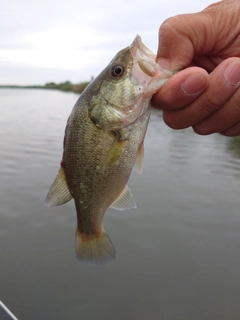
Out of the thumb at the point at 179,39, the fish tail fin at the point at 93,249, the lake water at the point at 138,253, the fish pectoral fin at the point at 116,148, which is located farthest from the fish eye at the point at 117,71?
the lake water at the point at 138,253

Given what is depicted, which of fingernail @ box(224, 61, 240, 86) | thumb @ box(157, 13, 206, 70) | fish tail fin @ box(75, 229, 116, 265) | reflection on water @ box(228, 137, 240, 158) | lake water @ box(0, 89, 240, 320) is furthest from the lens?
reflection on water @ box(228, 137, 240, 158)

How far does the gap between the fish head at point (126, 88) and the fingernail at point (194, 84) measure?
0.15 metres

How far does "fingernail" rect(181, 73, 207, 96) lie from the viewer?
1.95 m

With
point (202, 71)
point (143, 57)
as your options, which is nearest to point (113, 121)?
point (143, 57)

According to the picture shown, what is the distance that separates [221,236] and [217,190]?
8.25 ft

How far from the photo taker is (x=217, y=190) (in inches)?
364

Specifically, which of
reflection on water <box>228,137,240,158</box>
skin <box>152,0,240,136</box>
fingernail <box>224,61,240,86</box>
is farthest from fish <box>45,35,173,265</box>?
reflection on water <box>228,137,240,158</box>

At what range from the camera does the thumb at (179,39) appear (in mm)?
2037

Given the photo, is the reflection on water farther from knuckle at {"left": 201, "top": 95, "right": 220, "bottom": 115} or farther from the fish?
the fish

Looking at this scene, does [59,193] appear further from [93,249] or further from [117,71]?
[117,71]

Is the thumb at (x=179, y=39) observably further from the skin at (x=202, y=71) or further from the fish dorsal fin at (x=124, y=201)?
the fish dorsal fin at (x=124, y=201)

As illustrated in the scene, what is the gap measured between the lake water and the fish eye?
3.71 m

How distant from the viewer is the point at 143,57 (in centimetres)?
213

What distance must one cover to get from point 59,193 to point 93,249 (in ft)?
1.50
